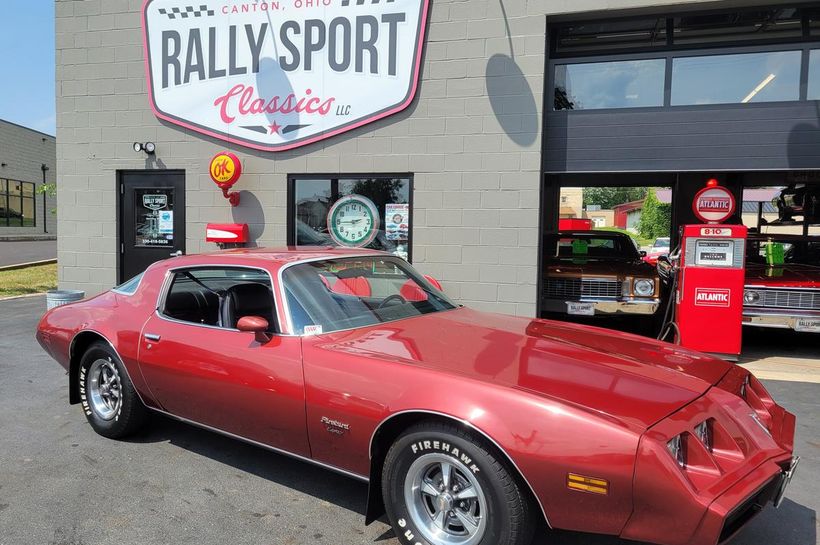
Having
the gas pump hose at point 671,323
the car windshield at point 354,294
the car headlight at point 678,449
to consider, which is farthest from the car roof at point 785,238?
the car headlight at point 678,449

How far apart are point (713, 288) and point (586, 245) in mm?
3242

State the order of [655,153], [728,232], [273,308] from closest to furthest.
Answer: [273,308] → [728,232] → [655,153]

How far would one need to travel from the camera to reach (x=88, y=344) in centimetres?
436

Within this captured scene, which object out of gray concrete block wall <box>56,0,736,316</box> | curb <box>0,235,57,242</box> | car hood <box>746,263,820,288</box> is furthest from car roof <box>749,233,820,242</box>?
curb <box>0,235,57,242</box>

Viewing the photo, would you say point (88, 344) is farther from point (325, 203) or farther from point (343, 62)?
point (343, 62)

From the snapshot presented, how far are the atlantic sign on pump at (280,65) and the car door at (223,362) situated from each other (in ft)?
14.1

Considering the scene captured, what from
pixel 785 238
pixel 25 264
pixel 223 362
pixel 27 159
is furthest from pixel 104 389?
pixel 27 159

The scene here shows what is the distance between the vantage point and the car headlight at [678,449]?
2.19 metres

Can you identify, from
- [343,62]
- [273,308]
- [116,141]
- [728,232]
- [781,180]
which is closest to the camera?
[273,308]

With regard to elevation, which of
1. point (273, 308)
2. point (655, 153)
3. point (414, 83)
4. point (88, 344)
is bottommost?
point (88, 344)

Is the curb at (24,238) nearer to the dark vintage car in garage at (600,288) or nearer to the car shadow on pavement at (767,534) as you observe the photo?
the dark vintage car in garage at (600,288)

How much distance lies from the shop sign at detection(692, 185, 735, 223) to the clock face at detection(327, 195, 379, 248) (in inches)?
167

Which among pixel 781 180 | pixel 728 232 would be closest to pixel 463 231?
pixel 728 232

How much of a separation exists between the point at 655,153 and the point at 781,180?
17.4ft
